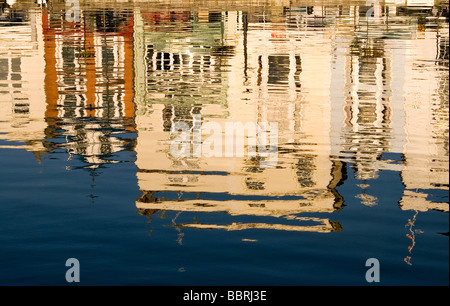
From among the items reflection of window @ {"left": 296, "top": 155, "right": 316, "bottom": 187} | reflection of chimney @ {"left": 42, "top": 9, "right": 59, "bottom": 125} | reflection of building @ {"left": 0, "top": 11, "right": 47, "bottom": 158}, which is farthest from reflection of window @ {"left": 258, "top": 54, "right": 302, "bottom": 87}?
reflection of window @ {"left": 296, "top": 155, "right": 316, "bottom": 187}

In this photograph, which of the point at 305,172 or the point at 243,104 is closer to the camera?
the point at 305,172

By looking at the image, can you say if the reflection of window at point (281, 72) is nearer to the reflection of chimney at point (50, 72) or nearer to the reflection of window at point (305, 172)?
the reflection of chimney at point (50, 72)

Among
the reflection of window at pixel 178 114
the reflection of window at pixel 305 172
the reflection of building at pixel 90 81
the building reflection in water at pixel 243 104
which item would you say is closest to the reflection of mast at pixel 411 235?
the building reflection in water at pixel 243 104

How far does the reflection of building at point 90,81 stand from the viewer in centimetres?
1839

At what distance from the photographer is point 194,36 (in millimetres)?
47000

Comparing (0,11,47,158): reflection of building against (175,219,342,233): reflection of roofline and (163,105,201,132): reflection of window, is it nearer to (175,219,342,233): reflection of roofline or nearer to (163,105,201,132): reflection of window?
(163,105,201,132): reflection of window

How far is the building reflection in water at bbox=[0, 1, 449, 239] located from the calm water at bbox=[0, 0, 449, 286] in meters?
0.07

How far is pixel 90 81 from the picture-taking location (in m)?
28.8

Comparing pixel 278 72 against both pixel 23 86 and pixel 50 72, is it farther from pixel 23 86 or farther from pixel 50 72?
pixel 50 72

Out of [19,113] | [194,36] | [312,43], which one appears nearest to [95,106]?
[19,113]

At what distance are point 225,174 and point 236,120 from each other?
5.61 m

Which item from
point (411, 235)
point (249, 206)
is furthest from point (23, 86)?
point (411, 235)
